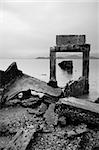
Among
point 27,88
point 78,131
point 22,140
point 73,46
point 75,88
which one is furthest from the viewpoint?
point 73,46

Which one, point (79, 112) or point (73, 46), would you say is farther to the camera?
point (73, 46)

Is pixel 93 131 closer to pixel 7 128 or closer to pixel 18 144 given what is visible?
pixel 18 144

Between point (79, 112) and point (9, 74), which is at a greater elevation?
point (9, 74)

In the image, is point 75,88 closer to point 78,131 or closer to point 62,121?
point 62,121

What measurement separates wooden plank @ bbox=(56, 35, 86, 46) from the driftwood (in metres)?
6.90

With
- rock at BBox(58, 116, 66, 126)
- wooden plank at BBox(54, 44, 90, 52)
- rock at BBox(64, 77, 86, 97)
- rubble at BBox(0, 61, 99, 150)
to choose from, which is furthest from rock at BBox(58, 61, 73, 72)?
rock at BBox(58, 116, 66, 126)

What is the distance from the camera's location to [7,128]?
18.0 ft

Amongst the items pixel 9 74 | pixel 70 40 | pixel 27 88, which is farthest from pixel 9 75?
pixel 70 40

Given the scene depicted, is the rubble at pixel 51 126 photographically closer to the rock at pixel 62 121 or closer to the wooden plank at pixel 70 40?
the rock at pixel 62 121

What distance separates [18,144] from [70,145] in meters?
1.09

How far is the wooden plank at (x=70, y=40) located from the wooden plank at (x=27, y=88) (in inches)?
139

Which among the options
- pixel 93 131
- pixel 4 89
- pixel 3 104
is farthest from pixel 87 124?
pixel 4 89

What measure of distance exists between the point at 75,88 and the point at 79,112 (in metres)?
5.13

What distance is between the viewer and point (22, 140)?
452 cm
